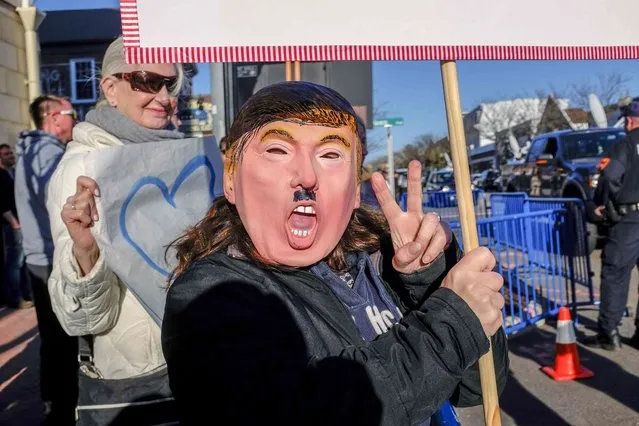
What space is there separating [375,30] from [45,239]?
2.96 m

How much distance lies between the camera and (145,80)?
7.24ft

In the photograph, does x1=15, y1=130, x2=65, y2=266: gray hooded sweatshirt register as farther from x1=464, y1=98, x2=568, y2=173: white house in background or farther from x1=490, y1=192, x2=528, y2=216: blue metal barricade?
x1=464, y1=98, x2=568, y2=173: white house in background

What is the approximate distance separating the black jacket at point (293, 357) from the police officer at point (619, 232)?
4.30 m

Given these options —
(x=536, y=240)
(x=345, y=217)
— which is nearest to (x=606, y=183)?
(x=536, y=240)

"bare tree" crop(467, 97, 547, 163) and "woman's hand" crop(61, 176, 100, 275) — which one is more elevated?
"bare tree" crop(467, 97, 547, 163)

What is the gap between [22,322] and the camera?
7109 mm

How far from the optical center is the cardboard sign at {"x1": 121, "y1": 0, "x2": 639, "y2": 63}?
1.37 m

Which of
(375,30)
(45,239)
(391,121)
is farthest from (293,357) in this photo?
(391,121)

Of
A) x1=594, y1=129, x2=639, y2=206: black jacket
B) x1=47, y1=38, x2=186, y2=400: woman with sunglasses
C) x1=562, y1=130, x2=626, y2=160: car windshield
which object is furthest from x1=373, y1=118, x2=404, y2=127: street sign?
x1=47, y1=38, x2=186, y2=400: woman with sunglasses

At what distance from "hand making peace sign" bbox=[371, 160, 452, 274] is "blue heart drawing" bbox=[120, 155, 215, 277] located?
0.85m

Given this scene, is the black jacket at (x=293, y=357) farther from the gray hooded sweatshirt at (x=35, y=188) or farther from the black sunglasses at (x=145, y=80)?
the gray hooded sweatshirt at (x=35, y=188)

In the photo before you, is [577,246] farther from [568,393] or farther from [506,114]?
[506,114]

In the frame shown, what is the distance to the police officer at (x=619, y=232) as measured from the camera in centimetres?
502

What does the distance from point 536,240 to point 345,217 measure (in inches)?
200
